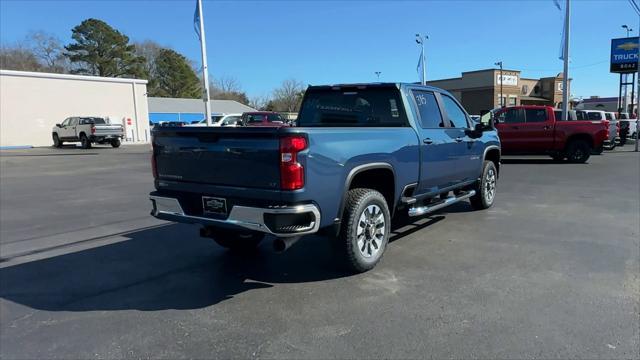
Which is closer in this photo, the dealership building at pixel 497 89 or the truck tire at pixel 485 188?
the truck tire at pixel 485 188

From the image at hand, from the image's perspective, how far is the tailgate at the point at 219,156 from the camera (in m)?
4.09

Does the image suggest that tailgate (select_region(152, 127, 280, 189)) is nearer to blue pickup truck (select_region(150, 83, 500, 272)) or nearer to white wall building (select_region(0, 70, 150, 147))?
blue pickup truck (select_region(150, 83, 500, 272))

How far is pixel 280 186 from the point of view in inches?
159

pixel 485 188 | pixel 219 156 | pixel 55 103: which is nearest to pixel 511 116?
pixel 485 188

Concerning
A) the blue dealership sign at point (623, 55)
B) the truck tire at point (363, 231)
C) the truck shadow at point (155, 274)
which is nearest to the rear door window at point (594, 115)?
the blue dealership sign at point (623, 55)

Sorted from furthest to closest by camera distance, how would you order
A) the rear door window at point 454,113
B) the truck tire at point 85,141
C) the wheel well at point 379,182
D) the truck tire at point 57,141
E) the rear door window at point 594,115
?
the truck tire at point 57,141 → the truck tire at point 85,141 → the rear door window at point 594,115 → the rear door window at point 454,113 → the wheel well at point 379,182

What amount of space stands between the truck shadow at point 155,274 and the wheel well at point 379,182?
0.94 meters

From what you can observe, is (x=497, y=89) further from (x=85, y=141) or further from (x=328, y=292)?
(x=328, y=292)

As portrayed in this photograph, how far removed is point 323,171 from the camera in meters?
4.27

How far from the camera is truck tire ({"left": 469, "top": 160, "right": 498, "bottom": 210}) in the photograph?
26.0ft

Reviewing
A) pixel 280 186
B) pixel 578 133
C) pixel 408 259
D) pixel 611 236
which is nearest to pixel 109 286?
pixel 280 186

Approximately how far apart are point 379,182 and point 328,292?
1.47 metres

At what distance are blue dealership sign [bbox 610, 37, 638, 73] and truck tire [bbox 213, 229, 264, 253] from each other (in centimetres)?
4276

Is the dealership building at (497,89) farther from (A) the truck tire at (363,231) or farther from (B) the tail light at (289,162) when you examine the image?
(B) the tail light at (289,162)
